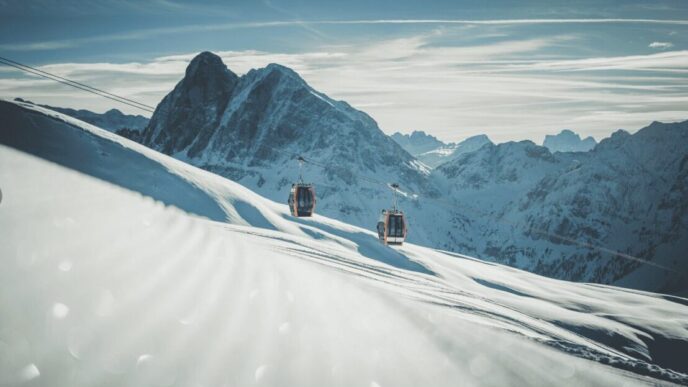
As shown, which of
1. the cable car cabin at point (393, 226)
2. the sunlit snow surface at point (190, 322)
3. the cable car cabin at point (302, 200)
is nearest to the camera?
the sunlit snow surface at point (190, 322)

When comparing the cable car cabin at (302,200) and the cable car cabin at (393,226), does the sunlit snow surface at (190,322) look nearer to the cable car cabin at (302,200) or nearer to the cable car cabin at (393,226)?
the cable car cabin at (393,226)

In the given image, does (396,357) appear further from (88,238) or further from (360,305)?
(88,238)

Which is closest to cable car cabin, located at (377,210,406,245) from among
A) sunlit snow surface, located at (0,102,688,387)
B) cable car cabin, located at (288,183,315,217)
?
cable car cabin, located at (288,183,315,217)

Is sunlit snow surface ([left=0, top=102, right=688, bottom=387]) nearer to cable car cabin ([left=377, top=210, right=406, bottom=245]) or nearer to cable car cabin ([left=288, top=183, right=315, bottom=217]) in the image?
cable car cabin ([left=377, top=210, right=406, bottom=245])

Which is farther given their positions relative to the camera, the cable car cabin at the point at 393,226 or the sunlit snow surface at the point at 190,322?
the cable car cabin at the point at 393,226

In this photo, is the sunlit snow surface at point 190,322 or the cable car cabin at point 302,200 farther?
the cable car cabin at point 302,200

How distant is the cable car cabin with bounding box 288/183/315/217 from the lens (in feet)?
143

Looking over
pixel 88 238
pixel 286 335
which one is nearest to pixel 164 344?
pixel 286 335

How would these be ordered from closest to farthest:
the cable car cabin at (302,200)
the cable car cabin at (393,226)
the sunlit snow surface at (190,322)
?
the sunlit snow surface at (190,322), the cable car cabin at (393,226), the cable car cabin at (302,200)

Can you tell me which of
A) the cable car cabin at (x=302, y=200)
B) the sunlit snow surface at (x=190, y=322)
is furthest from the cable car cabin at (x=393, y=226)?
the sunlit snow surface at (x=190, y=322)

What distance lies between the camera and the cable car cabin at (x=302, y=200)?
43622 mm

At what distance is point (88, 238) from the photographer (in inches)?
276

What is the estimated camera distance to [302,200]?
44.4 meters

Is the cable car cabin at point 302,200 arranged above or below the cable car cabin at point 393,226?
above
